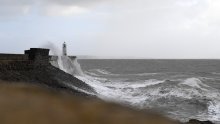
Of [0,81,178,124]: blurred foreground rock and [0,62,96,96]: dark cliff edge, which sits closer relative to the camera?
[0,81,178,124]: blurred foreground rock

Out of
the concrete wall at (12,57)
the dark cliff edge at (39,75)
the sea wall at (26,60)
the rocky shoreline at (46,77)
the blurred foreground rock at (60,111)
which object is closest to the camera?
the blurred foreground rock at (60,111)

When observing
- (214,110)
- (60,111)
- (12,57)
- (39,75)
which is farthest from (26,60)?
(60,111)

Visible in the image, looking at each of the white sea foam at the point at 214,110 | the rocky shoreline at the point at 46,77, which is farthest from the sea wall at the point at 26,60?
the white sea foam at the point at 214,110

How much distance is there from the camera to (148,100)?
24.3 meters

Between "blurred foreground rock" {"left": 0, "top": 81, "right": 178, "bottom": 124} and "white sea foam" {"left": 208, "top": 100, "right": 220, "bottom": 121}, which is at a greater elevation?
"blurred foreground rock" {"left": 0, "top": 81, "right": 178, "bottom": 124}

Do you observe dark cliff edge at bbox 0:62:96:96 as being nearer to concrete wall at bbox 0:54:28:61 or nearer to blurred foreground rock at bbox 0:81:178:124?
concrete wall at bbox 0:54:28:61

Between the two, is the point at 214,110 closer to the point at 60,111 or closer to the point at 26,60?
the point at 26,60

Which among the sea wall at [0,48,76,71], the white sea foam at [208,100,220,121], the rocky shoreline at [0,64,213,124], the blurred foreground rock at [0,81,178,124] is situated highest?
the blurred foreground rock at [0,81,178,124]

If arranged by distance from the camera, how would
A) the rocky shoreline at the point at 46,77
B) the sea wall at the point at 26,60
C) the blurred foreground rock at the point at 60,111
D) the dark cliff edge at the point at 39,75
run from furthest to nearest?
the sea wall at the point at 26,60 → the dark cliff edge at the point at 39,75 → the rocky shoreline at the point at 46,77 → the blurred foreground rock at the point at 60,111

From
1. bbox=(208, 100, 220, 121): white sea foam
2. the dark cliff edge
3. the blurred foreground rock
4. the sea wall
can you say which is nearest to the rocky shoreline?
the dark cliff edge

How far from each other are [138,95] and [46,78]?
7312mm

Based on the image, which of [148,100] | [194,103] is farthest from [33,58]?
[194,103]

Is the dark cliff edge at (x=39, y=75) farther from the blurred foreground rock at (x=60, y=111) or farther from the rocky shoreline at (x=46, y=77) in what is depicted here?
the blurred foreground rock at (x=60, y=111)

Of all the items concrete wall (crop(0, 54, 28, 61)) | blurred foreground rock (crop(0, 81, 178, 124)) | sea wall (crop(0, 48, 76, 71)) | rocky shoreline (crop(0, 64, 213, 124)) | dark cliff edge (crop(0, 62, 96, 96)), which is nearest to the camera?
→ blurred foreground rock (crop(0, 81, 178, 124))
